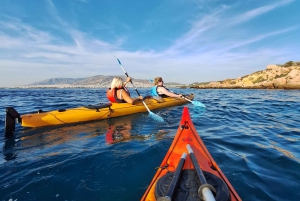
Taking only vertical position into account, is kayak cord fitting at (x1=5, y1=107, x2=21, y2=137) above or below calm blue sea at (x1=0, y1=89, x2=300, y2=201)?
above

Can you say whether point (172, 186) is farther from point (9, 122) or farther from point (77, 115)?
point (77, 115)

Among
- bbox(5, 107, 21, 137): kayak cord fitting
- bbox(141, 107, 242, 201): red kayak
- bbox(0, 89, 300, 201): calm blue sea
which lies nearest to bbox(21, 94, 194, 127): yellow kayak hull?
bbox(0, 89, 300, 201): calm blue sea

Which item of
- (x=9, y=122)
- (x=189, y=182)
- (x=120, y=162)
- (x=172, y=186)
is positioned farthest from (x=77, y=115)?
(x=172, y=186)

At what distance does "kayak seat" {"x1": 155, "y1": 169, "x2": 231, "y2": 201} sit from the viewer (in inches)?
71.4

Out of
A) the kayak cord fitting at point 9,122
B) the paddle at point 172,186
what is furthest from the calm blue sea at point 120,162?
the paddle at point 172,186

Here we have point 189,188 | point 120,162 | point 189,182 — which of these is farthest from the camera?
point 120,162

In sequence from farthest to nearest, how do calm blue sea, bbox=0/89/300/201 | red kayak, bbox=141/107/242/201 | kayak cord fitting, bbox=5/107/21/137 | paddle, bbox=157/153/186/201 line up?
kayak cord fitting, bbox=5/107/21/137 → calm blue sea, bbox=0/89/300/201 → red kayak, bbox=141/107/242/201 → paddle, bbox=157/153/186/201

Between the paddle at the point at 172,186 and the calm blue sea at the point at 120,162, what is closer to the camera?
the paddle at the point at 172,186

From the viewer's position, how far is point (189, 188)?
77.9 inches

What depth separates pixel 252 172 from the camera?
325cm

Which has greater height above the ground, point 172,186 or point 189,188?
point 172,186

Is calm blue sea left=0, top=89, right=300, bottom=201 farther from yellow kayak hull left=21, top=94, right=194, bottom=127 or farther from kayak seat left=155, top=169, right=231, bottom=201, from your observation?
kayak seat left=155, top=169, right=231, bottom=201

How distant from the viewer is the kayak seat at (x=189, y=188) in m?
1.81

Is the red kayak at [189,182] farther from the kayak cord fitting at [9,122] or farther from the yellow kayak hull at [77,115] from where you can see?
the kayak cord fitting at [9,122]
